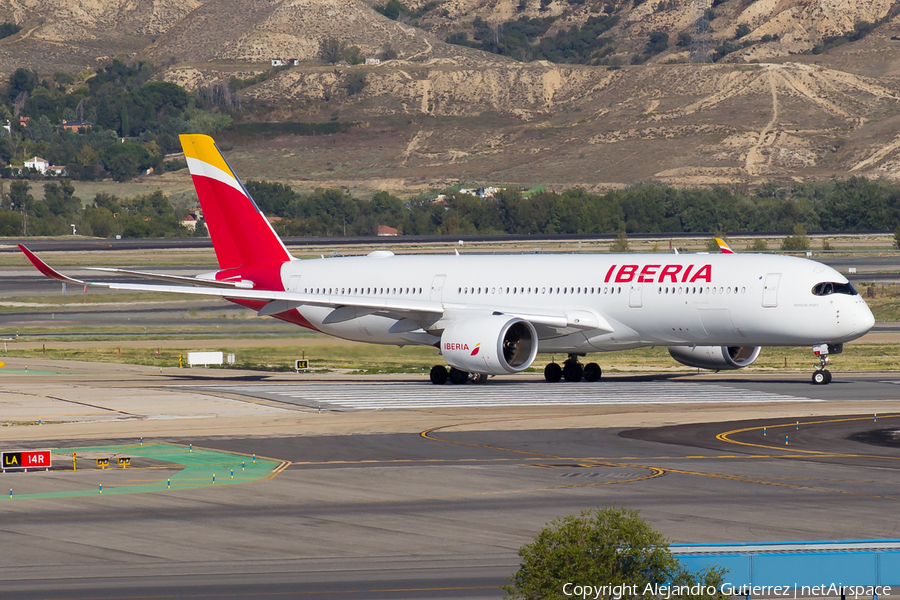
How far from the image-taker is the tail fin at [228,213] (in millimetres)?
56219

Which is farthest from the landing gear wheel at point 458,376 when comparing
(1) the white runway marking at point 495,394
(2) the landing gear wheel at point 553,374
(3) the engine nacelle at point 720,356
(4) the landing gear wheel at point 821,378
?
(4) the landing gear wheel at point 821,378

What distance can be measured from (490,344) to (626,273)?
604 cm

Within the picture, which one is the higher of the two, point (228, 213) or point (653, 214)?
point (653, 214)

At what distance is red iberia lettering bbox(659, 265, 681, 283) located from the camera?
47.4 m

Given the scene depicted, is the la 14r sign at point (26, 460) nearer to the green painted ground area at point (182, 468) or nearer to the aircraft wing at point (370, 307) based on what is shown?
the green painted ground area at point (182, 468)

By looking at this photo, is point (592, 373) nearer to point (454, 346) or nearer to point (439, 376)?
point (439, 376)

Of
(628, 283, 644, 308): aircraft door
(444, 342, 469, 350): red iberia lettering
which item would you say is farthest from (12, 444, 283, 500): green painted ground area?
(628, 283, 644, 308): aircraft door

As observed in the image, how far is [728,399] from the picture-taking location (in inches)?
1750

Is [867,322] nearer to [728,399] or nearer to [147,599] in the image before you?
[728,399]

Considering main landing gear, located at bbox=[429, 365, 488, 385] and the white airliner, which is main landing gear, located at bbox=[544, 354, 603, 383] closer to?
the white airliner

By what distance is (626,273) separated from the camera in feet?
160

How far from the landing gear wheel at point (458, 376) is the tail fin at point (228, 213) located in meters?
10.4

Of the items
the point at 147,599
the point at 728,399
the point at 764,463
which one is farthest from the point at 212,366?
the point at 147,599

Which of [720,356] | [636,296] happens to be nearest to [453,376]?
[636,296]
